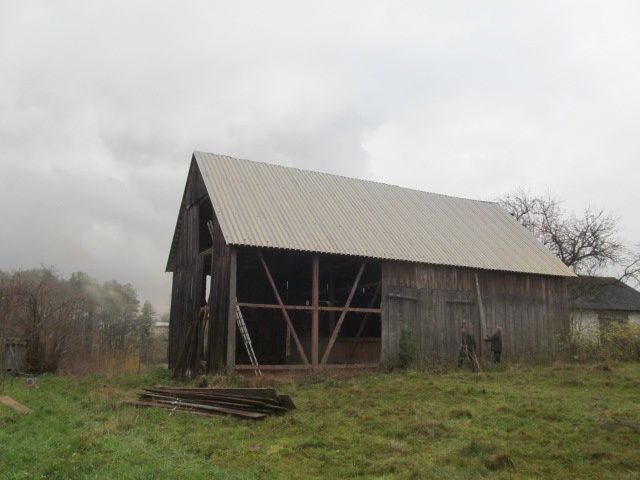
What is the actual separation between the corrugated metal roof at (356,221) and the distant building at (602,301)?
1543 centimetres

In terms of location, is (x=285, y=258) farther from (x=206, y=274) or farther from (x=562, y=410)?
(x=562, y=410)

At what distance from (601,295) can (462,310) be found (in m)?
26.9

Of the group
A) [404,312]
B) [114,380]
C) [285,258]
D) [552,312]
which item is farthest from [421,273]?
[114,380]

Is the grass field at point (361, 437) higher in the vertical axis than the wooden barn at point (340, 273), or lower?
lower

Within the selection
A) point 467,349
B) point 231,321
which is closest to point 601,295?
point 467,349

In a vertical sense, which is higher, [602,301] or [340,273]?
[602,301]

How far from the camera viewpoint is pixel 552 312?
939 inches

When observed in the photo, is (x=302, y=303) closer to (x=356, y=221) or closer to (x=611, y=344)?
(x=356, y=221)

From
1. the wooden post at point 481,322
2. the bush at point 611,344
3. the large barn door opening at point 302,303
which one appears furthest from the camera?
the large barn door opening at point 302,303

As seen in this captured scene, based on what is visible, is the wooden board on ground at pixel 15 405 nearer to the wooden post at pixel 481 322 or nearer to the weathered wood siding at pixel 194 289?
the weathered wood siding at pixel 194 289

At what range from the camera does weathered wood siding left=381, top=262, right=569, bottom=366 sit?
66.4ft

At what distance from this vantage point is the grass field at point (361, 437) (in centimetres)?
729

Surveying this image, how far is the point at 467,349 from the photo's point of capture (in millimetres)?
20141

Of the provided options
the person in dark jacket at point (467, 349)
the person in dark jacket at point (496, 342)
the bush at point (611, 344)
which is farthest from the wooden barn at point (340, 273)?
the person in dark jacket at point (496, 342)
